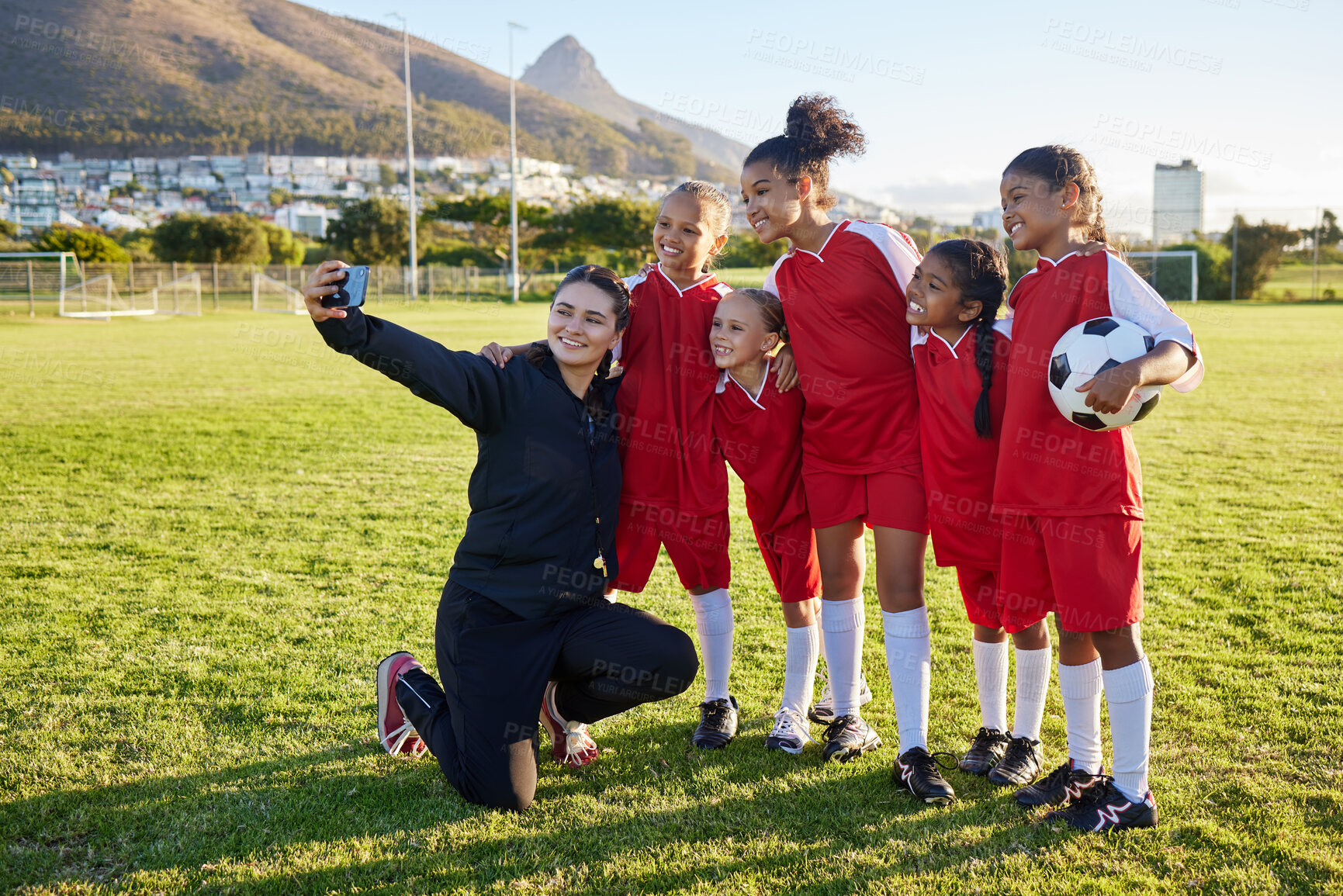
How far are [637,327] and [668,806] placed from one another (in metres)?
1.53

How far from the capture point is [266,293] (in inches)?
1366

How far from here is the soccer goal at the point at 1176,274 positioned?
112ft

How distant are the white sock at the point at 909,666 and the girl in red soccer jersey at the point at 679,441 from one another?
572mm

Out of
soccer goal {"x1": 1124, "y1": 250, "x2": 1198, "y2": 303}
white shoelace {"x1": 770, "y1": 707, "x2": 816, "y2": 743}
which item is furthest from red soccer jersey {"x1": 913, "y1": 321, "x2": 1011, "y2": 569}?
soccer goal {"x1": 1124, "y1": 250, "x2": 1198, "y2": 303}

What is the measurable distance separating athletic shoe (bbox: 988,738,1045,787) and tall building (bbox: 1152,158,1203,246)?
1569 inches

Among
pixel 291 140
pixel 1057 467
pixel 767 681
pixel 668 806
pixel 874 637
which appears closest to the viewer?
pixel 1057 467

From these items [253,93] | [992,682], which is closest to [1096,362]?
[992,682]

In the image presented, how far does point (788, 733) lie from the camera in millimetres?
2906

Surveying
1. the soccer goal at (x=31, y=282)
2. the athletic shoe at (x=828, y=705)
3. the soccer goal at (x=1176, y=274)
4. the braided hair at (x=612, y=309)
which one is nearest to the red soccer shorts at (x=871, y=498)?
the athletic shoe at (x=828, y=705)

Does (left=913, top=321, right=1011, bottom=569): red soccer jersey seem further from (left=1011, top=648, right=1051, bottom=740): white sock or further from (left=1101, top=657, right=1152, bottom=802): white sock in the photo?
(left=1101, top=657, right=1152, bottom=802): white sock

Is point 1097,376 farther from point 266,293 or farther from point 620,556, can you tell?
point 266,293

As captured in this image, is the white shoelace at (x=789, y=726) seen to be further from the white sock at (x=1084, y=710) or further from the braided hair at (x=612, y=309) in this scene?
the braided hair at (x=612, y=309)

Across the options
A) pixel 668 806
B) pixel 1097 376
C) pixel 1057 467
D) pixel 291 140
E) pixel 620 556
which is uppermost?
pixel 291 140

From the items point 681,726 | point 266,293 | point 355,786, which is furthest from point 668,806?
point 266,293
